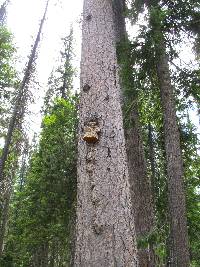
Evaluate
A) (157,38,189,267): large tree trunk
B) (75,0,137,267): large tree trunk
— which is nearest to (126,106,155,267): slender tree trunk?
(157,38,189,267): large tree trunk

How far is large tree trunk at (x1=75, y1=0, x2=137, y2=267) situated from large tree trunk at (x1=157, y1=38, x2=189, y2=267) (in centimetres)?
438

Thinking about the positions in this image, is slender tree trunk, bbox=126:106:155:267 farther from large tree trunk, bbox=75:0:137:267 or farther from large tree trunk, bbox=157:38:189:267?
large tree trunk, bbox=75:0:137:267

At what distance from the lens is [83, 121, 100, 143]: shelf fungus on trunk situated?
3691 mm

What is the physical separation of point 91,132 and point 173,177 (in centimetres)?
497

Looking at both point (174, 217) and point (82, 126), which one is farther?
point (174, 217)

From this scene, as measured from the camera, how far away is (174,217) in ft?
26.0

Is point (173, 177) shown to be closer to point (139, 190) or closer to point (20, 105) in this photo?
point (139, 190)

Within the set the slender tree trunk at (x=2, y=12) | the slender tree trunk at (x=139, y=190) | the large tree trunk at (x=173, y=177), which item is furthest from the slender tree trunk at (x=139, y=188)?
the slender tree trunk at (x=2, y=12)

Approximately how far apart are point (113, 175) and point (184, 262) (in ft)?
16.1

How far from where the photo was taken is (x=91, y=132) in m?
3.73

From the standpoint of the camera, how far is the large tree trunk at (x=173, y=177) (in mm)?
7738

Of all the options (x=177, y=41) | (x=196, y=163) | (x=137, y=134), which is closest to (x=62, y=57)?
(x=196, y=163)

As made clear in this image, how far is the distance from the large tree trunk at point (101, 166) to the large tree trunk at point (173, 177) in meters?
4.38

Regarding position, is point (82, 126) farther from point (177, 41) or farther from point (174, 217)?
point (177, 41)
